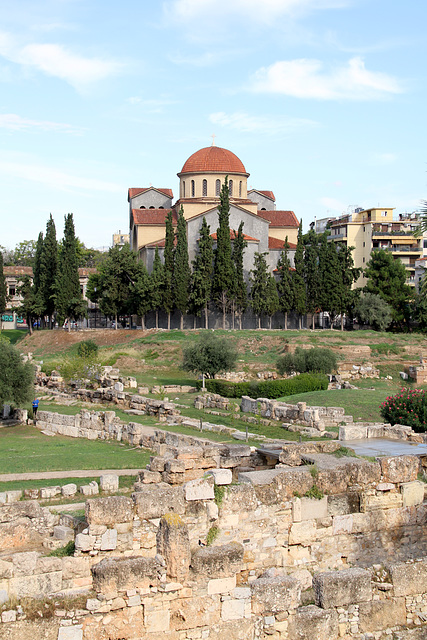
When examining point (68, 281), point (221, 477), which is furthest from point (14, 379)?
point (68, 281)

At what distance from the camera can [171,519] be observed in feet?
28.5

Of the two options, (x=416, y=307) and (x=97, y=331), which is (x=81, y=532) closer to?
(x=97, y=331)

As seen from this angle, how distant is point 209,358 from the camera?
3369 cm

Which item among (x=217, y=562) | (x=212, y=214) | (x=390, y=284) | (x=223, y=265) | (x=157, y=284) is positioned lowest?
(x=217, y=562)

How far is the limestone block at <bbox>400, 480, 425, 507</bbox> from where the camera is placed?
1094cm

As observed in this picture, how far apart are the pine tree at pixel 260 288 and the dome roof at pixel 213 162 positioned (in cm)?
1044

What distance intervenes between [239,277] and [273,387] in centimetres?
2875

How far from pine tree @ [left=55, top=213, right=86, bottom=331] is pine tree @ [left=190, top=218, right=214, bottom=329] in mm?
8728

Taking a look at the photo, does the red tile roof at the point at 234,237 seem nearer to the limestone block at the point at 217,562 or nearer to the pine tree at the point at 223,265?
the pine tree at the point at 223,265

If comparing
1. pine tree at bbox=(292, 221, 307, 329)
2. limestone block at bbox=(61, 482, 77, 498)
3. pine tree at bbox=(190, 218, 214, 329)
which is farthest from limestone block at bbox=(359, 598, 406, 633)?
pine tree at bbox=(292, 221, 307, 329)

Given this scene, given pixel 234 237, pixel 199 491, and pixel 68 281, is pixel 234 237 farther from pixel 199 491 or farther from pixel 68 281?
pixel 199 491

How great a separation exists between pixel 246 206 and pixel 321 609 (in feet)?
193

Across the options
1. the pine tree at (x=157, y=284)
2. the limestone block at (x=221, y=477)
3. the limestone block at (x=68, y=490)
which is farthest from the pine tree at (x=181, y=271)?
the limestone block at (x=221, y=477)

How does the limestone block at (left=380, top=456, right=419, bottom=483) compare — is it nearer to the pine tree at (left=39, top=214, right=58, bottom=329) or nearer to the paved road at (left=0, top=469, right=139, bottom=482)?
the paved road at (left=0, top=469, right=139, bottom=482)
